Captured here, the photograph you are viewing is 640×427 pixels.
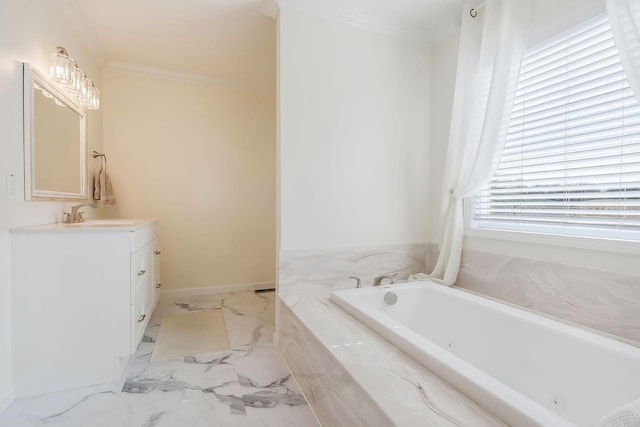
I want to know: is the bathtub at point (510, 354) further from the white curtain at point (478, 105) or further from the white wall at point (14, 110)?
the white wall at point (14, 110)

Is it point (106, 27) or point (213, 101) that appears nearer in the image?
point (106, 27)

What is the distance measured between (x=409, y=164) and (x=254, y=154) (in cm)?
188

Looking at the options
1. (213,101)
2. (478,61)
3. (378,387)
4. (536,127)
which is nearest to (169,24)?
→ (213,101)

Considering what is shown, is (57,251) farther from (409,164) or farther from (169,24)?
(409,164)

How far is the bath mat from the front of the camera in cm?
215

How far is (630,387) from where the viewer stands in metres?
1.12

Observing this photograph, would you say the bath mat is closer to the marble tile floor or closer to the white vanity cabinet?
the marble tile floor

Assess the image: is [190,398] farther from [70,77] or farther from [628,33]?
[628,33]

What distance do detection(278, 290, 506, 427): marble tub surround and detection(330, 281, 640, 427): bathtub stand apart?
2.0 inches

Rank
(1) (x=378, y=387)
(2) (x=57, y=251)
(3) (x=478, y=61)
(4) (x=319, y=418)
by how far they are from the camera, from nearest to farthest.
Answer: (1) (x=378, y=387) < (4) (x=319, y=418) < (2) (x=57, y=251) < (3) (x=478, y=61)

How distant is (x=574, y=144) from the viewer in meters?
1.59

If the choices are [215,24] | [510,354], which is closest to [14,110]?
[215,24]

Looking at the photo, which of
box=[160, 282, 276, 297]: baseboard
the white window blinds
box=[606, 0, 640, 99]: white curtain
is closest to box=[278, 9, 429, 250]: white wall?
the white window blinds

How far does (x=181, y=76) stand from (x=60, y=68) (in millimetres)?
1391
